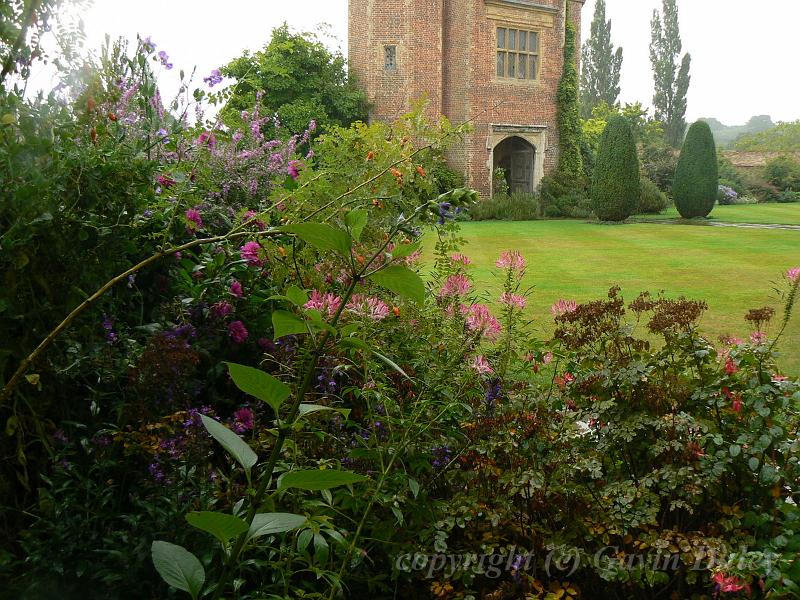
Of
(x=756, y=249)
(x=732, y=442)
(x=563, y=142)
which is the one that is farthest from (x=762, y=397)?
(x=563, y=142)

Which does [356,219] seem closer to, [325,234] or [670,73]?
[325,234]

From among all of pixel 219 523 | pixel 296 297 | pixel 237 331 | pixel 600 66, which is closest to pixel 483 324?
pixel 237 331

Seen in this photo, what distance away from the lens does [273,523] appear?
0.69 meters

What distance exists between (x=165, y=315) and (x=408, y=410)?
819mm

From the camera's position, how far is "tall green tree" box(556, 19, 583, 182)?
21312 mm

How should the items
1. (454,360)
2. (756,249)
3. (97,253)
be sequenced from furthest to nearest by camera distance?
(756,249) < (454,360) < (97,253)

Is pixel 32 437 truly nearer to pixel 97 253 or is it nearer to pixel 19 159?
pixel 97 253

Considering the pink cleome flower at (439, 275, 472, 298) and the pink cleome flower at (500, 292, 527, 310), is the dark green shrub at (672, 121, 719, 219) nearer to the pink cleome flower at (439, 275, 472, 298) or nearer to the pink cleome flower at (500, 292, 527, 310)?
the pink cleome flower at (500, 292, 527, 310)

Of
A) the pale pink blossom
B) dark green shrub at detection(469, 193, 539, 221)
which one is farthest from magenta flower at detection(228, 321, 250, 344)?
dark green shrub at detection(469, 193, 539, 221)

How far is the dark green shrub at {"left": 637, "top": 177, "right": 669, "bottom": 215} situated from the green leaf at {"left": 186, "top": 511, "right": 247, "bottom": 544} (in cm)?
2231

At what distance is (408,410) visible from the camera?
228 centimetres

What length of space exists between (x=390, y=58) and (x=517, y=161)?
5492 mm

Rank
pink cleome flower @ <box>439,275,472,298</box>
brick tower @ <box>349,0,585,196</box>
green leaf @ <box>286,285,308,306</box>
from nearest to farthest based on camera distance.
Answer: green leaf @ <box>286,285,308,306</box>, pink cleome flower @ <box>439,275,472,298</box>, brick tower @ <box>349,0,585,196</box>

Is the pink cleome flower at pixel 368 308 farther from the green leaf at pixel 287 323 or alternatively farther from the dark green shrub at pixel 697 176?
the dark green shrub at pixel 697 176
